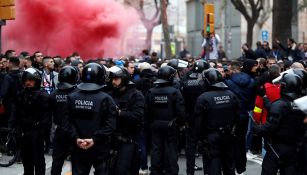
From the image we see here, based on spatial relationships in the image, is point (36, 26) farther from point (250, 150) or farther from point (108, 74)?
point (108, 74)

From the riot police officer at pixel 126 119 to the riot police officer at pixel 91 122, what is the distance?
826mm

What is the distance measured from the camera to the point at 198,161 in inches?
512

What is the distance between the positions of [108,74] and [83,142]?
5.45 feet

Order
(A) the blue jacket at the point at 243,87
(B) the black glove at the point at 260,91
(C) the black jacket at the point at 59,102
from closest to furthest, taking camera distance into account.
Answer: (C) the black jacket at the point at 59,102 → (B) the black glove at the point at 260,91 → (A) the blue jacket at the point at 243,87

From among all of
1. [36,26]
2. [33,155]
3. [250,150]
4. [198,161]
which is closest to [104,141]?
[33,155]

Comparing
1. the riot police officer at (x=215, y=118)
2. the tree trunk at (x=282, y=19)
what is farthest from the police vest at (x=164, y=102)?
the tree trunk at (x=282, y=19)

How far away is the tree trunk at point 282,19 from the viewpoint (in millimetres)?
20764

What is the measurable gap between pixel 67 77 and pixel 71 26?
655 inches

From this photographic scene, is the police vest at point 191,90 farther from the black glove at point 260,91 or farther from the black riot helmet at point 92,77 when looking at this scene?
the black riot helmet at point 92,77

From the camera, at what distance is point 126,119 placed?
8961mm

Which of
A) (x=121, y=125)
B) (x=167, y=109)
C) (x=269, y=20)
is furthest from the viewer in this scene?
(x=269, y=20)

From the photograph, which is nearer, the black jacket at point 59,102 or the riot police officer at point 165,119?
the black jacket at point 59,102

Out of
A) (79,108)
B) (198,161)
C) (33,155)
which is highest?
(79,108)

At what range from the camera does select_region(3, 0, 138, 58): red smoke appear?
995 inches
